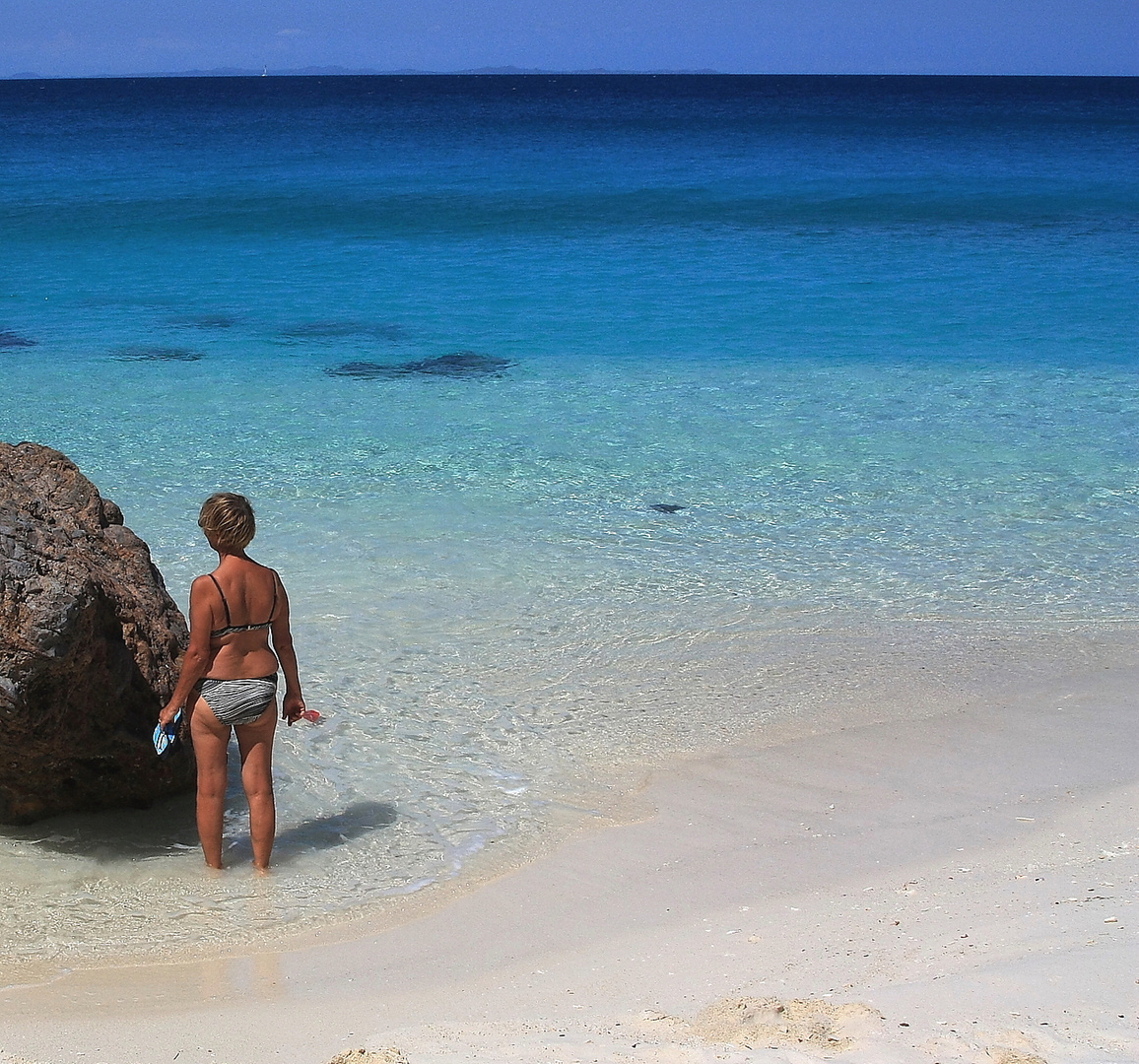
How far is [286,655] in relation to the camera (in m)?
4.23

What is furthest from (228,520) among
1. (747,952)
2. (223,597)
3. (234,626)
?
(747,952)

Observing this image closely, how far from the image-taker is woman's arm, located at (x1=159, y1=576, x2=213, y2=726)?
13.1ft

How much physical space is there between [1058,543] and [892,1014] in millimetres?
5606

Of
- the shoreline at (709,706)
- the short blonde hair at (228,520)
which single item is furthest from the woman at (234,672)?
the shoreline at (709,706)

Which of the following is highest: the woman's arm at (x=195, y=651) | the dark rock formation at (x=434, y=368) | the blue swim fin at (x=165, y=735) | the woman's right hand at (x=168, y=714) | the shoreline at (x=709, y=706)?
the dark rock formation at (x=434, y=368)

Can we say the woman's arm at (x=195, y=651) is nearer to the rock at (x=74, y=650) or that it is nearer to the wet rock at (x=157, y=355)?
the rock at (x=74, y=650)

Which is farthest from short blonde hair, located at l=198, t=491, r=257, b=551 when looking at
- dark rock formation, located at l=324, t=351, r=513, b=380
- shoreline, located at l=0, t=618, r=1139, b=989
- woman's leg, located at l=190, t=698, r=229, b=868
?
dark rock formation, located at l=324, t=351, r=513, b=380

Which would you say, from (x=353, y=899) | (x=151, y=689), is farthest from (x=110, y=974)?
(x=151, y=689)

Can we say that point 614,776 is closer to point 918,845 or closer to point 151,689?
point 918,845

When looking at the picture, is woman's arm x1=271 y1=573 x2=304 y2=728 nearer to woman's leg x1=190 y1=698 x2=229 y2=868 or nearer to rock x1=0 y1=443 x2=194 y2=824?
woman's leg x1=190 y1=698 x2=229 y2=868

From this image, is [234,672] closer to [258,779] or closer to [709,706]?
[258,779]

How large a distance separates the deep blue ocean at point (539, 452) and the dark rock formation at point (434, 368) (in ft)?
0.19

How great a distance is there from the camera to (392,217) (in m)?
25.8

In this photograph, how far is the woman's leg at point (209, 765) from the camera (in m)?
4.18
